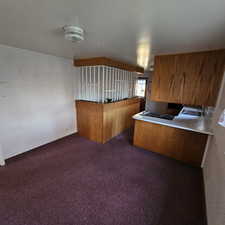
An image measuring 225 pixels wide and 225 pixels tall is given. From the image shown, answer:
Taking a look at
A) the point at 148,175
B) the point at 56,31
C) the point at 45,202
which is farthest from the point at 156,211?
the point at 56,31

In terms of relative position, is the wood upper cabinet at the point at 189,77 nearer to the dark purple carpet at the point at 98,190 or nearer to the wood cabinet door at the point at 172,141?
the wood cabinet door at the point at 172,141

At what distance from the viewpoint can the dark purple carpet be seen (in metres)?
1.48

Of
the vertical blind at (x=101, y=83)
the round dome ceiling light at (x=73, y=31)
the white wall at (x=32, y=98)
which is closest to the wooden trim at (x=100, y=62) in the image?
the vertical blind at (x=101, y=83)

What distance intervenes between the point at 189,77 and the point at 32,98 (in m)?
3.39

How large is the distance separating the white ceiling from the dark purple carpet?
2.28 meters

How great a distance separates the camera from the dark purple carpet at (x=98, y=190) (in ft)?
4.85

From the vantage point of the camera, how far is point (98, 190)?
1845 millimetres

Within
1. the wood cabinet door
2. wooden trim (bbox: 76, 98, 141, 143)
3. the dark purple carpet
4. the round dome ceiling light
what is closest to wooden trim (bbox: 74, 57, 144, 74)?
wooden trim (bbox: 76, 98, 141, 143)

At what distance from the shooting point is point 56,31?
5.13ft

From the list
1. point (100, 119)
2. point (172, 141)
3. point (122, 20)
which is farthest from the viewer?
point (100, 119)

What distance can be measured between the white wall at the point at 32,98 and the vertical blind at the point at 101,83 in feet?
1.22

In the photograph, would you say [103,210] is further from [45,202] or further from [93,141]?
Answer: [93,141]

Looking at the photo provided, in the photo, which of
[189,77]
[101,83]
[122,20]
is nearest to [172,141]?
[189,77]

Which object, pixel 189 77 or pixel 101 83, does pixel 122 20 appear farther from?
pixel 101 83
